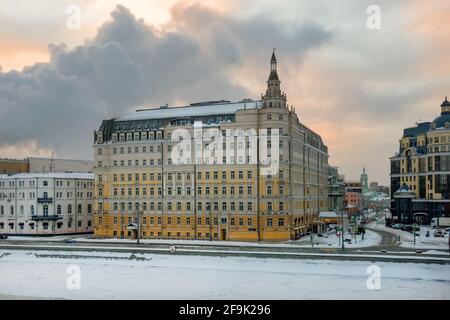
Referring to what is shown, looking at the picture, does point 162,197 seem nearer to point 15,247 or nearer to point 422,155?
point 15,247

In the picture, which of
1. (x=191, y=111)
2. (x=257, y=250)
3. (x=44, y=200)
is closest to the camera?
(x=257, y=250)

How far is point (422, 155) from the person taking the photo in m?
137

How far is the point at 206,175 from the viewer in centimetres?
9906

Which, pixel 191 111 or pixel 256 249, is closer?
pixel 256 249

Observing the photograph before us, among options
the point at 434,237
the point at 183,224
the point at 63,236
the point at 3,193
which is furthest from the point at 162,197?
the point at 434,237

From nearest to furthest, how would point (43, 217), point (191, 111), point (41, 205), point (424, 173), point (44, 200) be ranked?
1. point (191, 111)
2. point (43, 217)
3. point (44, 200)
4. point (41, 205)
5. point (424, 173)

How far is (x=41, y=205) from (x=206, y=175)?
3754cm

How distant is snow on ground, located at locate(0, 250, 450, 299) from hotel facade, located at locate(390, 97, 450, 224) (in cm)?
6701

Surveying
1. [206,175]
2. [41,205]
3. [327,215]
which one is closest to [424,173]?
[327,215]

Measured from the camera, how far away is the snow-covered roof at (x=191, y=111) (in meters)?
99.4

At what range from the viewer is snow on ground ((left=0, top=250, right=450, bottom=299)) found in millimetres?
52469

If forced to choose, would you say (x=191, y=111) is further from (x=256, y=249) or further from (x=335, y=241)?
(x=335, y=241)

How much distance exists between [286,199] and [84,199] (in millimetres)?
47857

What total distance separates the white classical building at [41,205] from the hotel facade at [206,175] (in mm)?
11922
